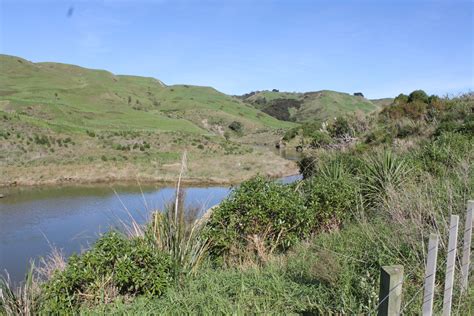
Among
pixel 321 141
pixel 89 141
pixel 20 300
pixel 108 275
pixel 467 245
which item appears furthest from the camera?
pixel 89 141

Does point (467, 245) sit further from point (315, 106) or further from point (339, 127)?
point (315, 106)

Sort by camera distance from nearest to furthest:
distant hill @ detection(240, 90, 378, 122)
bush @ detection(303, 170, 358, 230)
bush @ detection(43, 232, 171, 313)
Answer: bush @ detection(43, 232, 171, 313)
bush @ detection(303, 170, 358, 230)
distant hill @ detection(240, 90, 378, 122)

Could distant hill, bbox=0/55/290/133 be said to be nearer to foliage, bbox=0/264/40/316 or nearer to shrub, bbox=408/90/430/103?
shrub, bbox=408/90/430/103

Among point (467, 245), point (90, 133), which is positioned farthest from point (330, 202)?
point (90, 133)

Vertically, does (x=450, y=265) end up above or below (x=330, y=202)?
above

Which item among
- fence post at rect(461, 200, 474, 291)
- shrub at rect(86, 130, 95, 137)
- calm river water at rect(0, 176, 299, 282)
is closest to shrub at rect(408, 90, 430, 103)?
Answer: calm river water at rect(0, 176, 299, 282)

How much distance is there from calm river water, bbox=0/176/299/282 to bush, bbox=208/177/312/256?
61 centimetres

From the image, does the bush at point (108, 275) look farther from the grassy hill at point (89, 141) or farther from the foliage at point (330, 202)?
the grassy hill at point (89, 141)

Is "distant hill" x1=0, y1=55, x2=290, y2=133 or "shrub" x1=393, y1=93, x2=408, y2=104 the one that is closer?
"shrub" x1=393, y1=93, x2=408, y2=104

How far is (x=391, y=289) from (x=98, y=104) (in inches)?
2682

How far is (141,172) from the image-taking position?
3419 centimetres

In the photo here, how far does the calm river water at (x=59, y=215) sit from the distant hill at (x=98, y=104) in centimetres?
1675

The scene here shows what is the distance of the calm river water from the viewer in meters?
12.3

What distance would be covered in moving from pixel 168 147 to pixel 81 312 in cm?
3889
